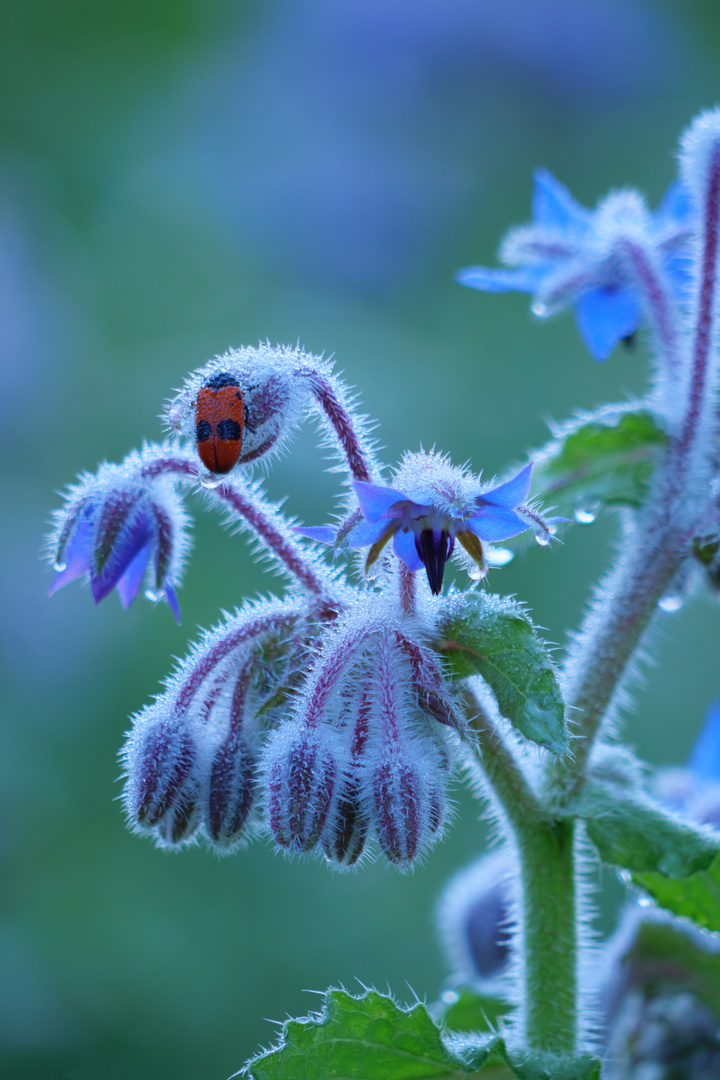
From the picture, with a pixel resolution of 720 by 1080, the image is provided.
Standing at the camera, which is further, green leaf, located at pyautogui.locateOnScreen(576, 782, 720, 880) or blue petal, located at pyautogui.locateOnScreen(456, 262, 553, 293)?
blue petal, located at pyautogui.locateOnScreen(456, 262, 553, 293)

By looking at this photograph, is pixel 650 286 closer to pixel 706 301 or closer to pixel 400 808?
pixel 706 301

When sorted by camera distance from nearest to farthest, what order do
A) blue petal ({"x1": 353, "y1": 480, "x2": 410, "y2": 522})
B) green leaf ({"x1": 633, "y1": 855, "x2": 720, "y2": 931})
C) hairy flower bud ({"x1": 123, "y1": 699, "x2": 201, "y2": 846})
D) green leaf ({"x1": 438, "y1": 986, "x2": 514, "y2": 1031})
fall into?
1. blue petal ({"x1": 353, "y1": 480, "x2": 410, "y2": 522})
2. hairy flower bud ({"x1": 123, "y1": 699, "x2": 201, "y2": 846})
3. green leaf ({"x1": 633, "y1": 855, "x2": 720, "y2": 931})
4. green leaf ({"x1": 438, "y1": 986, "x2": 514, "y2": 1031})

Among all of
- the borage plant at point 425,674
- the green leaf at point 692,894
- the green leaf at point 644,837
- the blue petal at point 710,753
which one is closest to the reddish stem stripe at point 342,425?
the borage plant at point 425,674

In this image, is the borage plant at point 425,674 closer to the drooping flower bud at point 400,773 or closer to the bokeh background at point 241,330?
the drooping flower bud at point 400,773

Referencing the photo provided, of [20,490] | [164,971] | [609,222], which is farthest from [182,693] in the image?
[20,490]

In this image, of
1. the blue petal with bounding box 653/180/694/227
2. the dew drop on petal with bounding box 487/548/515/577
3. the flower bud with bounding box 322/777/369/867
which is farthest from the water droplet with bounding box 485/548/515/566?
the blue petal with bounding box 653/180/694/227

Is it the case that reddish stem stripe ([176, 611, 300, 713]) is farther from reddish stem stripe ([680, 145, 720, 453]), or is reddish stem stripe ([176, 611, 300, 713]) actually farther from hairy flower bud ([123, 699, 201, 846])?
reddish stem stripe ([680, 145, 720, 453])

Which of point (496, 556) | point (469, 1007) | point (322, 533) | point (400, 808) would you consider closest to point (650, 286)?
point (496, 556)
